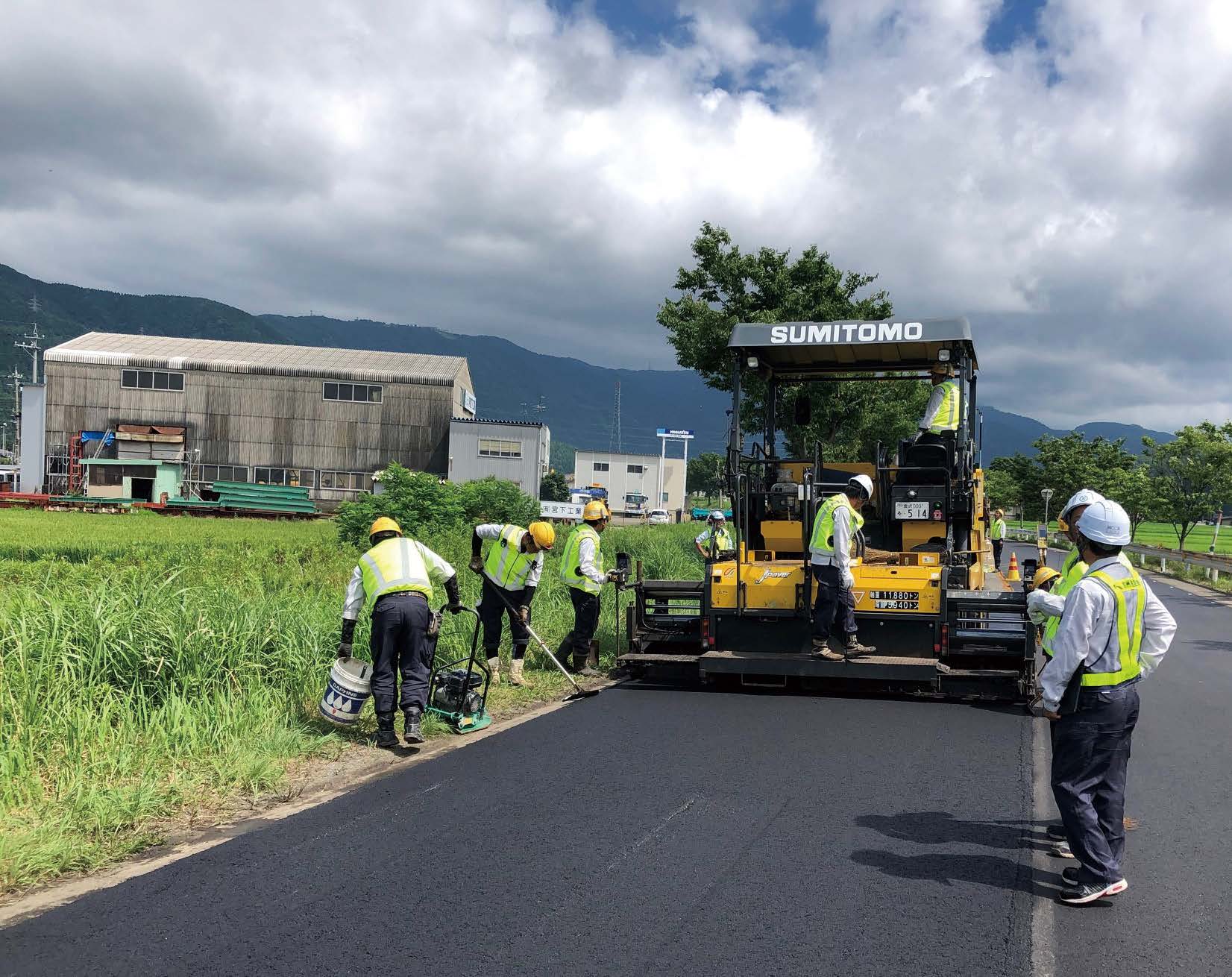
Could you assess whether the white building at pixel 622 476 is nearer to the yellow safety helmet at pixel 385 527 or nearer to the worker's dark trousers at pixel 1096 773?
the yellow safety helmet at pixel 385 527

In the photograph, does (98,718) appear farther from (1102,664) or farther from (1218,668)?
(1218,668)

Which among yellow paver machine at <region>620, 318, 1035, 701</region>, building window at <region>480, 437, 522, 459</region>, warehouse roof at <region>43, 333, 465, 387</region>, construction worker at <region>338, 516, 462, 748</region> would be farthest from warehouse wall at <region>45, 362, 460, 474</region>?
construction worker at <region>338, 516, 462, 748</region>

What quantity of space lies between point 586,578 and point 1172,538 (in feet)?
239

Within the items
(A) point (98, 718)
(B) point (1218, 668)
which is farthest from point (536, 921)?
(B) point (1218, 668)

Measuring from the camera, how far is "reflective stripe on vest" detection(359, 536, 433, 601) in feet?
23.5

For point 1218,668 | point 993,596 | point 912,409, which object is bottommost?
point 1218,668

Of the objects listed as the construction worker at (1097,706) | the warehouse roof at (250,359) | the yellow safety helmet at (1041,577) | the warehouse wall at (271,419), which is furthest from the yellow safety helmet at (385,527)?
the warehouse wall at (271,419)

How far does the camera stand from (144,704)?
6.96 meters

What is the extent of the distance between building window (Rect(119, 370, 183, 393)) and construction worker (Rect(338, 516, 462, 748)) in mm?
50433

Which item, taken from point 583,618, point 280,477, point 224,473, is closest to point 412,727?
point 583,618

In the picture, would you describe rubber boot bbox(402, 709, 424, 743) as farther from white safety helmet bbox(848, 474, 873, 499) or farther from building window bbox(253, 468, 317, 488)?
building window bbox(253, 468, 317, 488)

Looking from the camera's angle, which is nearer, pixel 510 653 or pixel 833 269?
pixel 510 653

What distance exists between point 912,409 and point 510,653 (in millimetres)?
18921

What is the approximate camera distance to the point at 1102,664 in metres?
4.54
